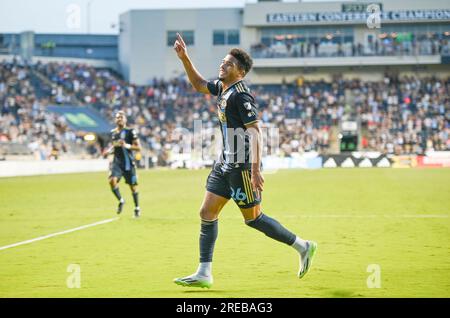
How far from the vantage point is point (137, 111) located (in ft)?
207

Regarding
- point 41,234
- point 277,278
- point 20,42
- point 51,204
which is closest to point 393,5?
point 20,42

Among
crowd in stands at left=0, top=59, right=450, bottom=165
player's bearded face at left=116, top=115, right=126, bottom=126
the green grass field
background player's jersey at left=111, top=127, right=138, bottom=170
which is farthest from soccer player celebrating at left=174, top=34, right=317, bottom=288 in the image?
crowd in stands at left=0, top=59, right=450, bottom=165

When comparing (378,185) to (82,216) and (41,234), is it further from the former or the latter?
(41,234)

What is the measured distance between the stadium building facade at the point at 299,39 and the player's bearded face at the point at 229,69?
203ft

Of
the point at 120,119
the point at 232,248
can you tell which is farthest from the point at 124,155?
the point at 232,248

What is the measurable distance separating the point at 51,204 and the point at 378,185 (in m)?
13.4

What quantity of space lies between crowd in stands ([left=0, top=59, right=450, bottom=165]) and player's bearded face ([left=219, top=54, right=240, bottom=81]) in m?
43.1

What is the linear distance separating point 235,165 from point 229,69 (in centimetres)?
103

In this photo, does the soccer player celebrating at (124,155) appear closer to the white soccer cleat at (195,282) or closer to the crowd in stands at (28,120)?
the white soccer cleat at (195,282)

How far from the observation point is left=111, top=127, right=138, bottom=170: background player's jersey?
19.5m

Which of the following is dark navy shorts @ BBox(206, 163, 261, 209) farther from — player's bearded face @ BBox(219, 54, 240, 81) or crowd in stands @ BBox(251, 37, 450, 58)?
crowd in stands @ BBox(251, 37, 450, 58)

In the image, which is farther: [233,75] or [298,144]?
[298,144]

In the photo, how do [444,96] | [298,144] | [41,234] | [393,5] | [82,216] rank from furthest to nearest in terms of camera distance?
[393,5] < [444,96] < [298,144] < [82,216] < [41,234]

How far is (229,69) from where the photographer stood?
30.5 feet
